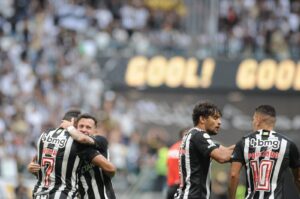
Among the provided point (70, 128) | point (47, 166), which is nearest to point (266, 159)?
point (70, 128)

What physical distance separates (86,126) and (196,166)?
1.38 m

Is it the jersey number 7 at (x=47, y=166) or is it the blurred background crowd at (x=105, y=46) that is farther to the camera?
the blurred background crowd at (x=105, y=46)

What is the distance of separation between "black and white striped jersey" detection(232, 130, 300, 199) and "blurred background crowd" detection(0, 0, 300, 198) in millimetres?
10850

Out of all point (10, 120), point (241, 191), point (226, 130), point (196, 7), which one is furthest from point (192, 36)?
point (241, 191)

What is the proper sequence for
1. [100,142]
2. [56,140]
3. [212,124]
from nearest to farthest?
[212,124]
[56,140]
[100,142]

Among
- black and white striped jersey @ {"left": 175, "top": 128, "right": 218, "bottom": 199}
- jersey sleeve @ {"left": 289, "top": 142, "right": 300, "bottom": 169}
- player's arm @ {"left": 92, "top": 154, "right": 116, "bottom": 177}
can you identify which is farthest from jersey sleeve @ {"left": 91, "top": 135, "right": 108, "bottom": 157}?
jersey sleeve @ {"left": 289, "top": 142, "right": 300, "bottom": 169}

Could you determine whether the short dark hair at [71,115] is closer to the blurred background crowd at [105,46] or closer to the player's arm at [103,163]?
the player's arm at [103,163]

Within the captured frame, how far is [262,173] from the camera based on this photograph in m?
10.5

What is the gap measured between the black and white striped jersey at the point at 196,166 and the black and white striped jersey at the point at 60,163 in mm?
1030

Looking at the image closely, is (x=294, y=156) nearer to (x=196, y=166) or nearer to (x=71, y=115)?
(x=196, y=166)

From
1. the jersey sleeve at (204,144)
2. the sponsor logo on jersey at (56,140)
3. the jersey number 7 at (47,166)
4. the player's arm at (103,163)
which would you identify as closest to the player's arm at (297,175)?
the jersey sleeve at (204,144)

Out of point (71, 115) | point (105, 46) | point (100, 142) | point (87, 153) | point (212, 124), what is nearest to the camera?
point (212, 124)

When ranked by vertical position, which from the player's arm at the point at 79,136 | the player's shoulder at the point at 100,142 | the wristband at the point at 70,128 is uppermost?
the wristband at the point at 70,128

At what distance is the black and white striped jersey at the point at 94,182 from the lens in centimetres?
1109
